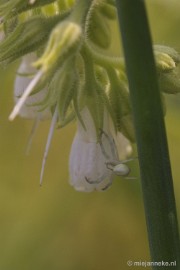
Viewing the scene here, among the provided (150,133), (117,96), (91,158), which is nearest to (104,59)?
(117,96)

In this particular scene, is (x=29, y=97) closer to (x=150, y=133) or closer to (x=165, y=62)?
(x=165, y=62)

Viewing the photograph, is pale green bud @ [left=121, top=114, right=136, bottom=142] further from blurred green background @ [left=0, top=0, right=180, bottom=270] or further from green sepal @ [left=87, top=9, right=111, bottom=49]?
blurred green background @ [left=0, top=0, right=180, bottom=270]

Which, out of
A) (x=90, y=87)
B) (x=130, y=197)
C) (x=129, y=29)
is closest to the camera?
(x=129, y=29)

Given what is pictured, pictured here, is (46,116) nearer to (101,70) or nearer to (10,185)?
(101,70)

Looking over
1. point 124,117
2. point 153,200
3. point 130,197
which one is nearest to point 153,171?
point 153,200

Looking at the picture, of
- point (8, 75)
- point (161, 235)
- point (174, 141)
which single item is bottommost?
point (161, 235)

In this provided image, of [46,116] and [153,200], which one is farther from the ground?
[46,116]

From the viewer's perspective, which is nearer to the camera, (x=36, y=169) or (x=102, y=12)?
(x=102, y=12)

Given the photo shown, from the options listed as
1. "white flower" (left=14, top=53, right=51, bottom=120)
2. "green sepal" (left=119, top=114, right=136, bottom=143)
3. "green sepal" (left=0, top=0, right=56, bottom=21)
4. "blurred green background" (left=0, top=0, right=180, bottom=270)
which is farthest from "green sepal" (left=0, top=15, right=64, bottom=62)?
"blurred green background" (left=0, top=0, right=180, bottom=270)
